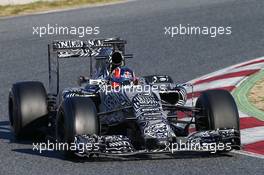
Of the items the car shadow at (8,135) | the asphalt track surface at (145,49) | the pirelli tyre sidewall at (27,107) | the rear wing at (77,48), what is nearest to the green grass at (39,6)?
the asphalt track surface at (145,49)

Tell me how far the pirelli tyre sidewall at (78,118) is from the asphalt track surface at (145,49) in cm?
32

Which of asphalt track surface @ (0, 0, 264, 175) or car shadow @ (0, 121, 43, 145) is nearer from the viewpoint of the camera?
asphalt track surface @ (0, 0, 264, 175)

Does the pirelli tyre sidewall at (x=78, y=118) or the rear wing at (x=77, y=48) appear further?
the rear wing at (x=77, y=48)

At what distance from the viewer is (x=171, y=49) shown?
760 inches

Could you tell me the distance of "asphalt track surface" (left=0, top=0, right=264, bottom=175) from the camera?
11.1 meters

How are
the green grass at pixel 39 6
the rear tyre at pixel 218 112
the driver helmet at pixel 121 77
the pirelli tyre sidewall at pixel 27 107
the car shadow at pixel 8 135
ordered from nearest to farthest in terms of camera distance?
the rear tyre at pixel 218 112
the driver helmet at pixel 121 77
the pirelli tyre sidewall at pixel 27 107
the car shadow at pixel 8 135
the green grass at pixel 39 6

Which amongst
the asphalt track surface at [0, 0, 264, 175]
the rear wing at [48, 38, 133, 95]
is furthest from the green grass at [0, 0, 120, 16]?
the rear wing at [48, 38, 133, 95]

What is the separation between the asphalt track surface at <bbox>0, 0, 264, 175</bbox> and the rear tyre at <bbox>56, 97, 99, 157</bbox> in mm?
307

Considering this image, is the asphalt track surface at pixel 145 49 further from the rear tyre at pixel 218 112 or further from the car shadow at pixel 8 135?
the rear tyre at pixel 218 112

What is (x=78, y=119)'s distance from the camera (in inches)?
443

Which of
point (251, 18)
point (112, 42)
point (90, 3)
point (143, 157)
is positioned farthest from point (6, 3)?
point (143, 157)

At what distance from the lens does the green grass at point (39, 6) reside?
22.8 m

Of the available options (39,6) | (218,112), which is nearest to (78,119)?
(218,112)

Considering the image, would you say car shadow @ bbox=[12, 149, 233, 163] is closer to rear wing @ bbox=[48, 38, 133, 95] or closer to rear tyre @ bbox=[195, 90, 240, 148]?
rear tyre @ bbox=[195, 90, 240, 148]
